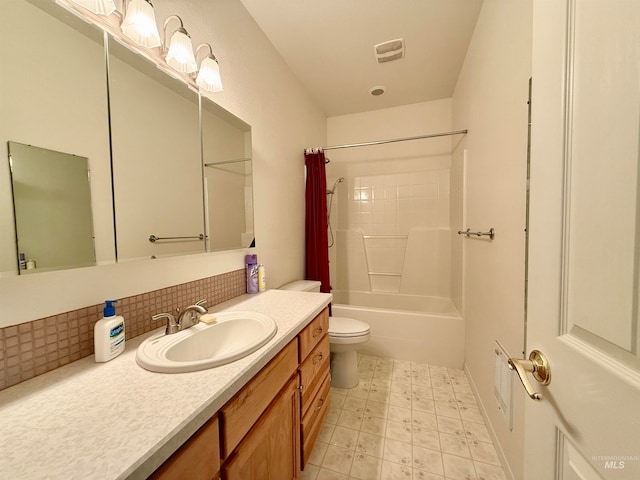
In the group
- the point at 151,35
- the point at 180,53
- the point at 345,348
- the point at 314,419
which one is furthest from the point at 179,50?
the point at 345,348

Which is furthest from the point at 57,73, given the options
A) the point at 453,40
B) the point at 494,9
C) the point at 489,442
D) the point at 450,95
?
the point at 450,95

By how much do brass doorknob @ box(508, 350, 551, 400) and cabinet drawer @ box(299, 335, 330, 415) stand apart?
79cm

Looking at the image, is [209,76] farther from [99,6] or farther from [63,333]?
[63,333]

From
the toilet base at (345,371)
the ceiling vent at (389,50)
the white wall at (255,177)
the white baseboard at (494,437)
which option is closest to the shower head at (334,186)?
the white wall at (255,177)

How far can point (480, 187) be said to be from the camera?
1.59 metres

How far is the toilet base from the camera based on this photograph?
1782 mm

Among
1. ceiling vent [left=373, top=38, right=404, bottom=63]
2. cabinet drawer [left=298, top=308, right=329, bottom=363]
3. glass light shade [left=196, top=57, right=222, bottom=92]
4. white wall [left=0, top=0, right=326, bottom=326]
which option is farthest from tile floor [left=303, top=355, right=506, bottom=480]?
ceiling vent [left=373, top=38, right=404, bottom=63]

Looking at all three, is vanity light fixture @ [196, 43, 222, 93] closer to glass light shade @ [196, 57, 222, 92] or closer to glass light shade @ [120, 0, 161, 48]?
glass light shade @ [196, 57, 222, 92]

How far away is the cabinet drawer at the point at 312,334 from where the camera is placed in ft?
3.37

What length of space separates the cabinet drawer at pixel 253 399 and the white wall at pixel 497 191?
3.25 ft

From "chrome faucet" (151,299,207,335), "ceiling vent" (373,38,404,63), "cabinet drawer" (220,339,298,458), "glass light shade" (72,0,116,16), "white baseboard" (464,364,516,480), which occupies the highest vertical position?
"ceiling vent" (373,38,404,63)

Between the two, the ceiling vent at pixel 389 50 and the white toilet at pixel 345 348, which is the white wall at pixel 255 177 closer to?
the white toilet at pixel 345 348

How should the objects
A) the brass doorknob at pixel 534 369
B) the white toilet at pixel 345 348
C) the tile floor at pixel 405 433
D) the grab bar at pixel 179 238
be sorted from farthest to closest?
the white toilet at pixel 345 348 < the tile floor at pixel 405 433 < the grab bar at pixel 179 238 < the brass doorknob at pixel 534 369

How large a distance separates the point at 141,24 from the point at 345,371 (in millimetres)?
2176
